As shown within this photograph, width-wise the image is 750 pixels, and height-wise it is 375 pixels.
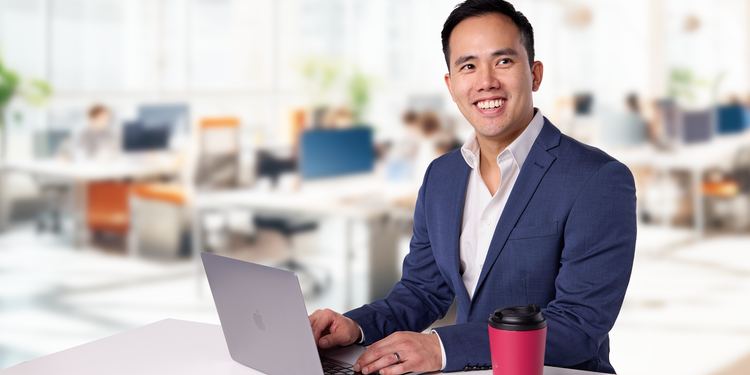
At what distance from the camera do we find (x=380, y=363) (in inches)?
43.1

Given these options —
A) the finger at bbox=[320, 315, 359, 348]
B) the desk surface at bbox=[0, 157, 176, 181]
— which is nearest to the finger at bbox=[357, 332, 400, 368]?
the finger at bbox=[320, 315, 359, 348]

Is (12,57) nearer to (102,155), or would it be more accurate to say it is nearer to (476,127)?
(102,155)

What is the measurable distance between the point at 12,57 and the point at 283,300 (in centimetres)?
310

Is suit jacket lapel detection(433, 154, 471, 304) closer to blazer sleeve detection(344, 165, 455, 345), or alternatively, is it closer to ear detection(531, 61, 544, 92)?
blazer sleeve detection(344, 165, 455, 345)

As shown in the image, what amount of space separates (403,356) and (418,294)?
1.30 ft

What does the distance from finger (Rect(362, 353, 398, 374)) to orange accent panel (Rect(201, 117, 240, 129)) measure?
3.12 meters

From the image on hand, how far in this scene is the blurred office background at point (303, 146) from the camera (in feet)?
11.8

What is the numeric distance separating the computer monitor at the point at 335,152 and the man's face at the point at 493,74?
225 cm

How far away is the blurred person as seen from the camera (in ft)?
12.4

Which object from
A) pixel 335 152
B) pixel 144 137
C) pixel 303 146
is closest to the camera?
pixel 303 146

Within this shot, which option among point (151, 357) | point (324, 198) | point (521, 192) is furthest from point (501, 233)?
point (324, 198)

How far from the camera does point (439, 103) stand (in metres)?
4.91

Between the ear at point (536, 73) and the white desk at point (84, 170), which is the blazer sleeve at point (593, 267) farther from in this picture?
the white desk at point (84, 170)

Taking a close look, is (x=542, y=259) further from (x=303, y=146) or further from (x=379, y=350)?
(x=303, y=146)
